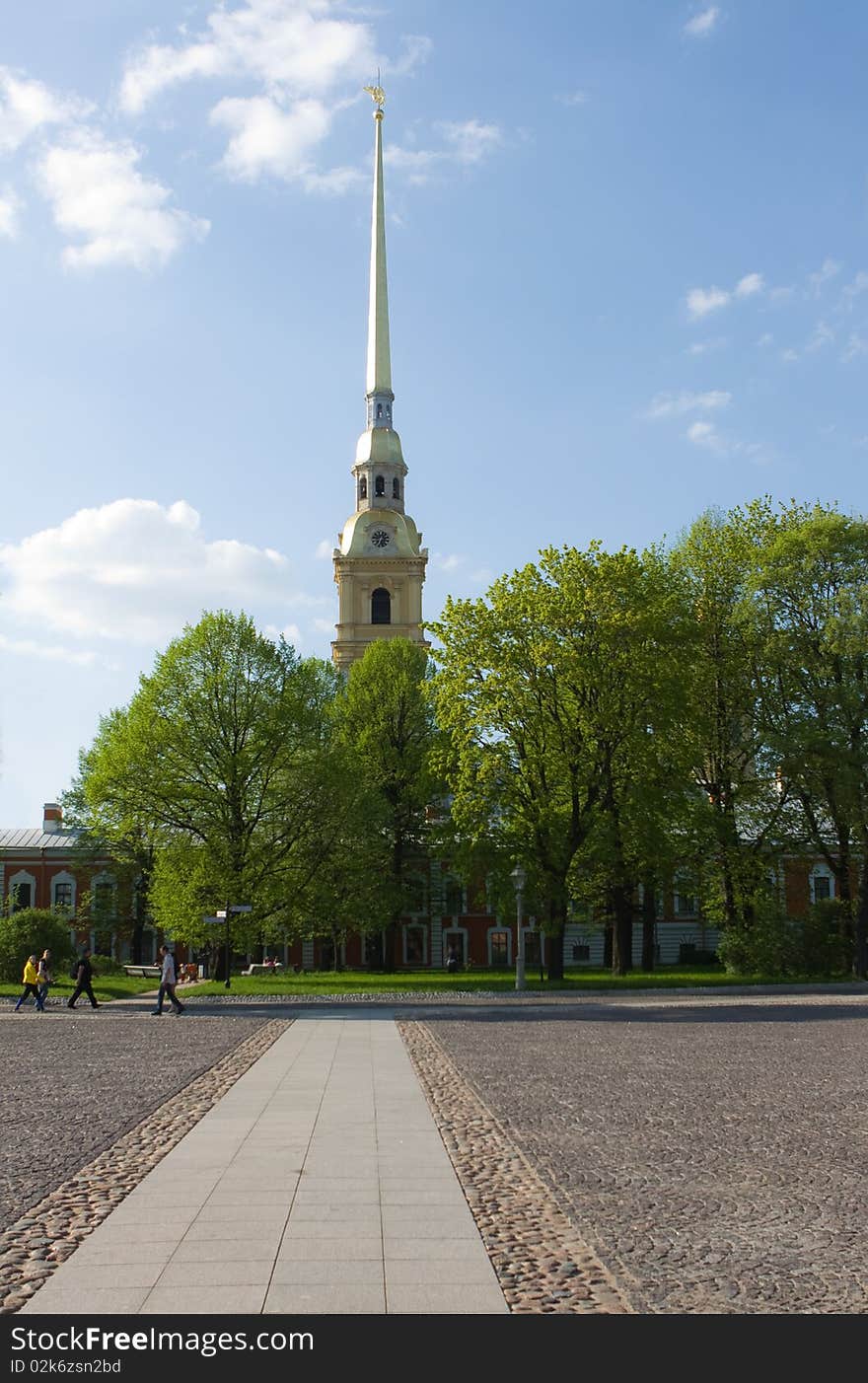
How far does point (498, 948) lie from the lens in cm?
7381

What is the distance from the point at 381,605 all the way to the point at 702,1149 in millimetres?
83936

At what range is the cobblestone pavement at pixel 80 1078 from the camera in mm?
10688

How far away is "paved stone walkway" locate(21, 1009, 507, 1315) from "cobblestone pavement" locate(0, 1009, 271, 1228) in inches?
37.8

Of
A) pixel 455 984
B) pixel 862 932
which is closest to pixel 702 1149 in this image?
pixel 455 984

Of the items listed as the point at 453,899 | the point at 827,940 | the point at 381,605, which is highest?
the point at 381,605

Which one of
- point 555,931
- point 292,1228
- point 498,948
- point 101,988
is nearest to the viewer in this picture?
point 292,1228

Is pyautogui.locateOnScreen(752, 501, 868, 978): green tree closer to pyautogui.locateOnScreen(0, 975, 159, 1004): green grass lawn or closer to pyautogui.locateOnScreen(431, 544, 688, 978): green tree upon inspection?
pyautogui.locateOnScreen(431, 544, 688, 978): green tree

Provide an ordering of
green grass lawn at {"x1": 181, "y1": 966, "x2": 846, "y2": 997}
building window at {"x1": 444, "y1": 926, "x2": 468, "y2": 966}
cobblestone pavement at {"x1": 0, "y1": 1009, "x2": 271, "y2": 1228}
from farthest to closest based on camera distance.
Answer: building window at {"x1": 444, "y1": 926, "x2": 468, "y2": 966}, green grass lawn at {"x1": 181, "y1": 966, "x2": 846, "y2": 997}, cobblestone pavement at {"x1": 0, "y1": 1009, "x2": 271, "y2": 1228}

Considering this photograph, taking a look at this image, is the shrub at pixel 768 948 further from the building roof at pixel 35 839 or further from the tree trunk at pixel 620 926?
the building roof at pixel 35 839

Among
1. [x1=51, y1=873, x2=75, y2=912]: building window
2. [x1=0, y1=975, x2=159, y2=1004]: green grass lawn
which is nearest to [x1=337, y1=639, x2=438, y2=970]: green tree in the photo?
[x1=0, y1=975, x2=159, y2=1004]: green grass lawn

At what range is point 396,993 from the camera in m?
38.2

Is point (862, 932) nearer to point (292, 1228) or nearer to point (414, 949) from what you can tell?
point (414, 949)

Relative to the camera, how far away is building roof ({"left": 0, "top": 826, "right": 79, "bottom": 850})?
76188mm
